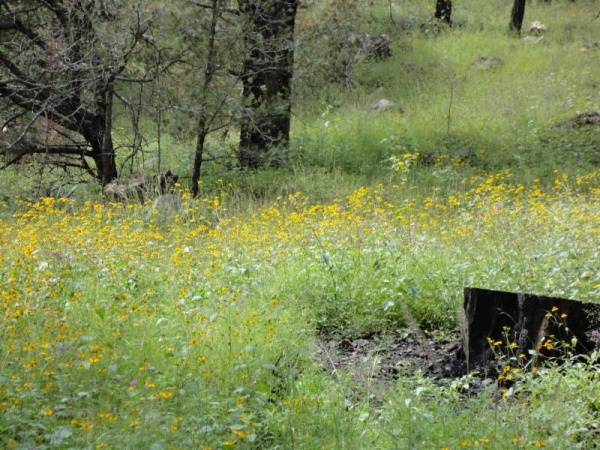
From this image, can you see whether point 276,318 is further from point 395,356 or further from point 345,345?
point 395,356

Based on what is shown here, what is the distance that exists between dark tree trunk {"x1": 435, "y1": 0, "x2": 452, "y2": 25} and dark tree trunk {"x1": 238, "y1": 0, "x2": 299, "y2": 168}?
420 inches

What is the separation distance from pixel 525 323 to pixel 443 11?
18.7 meters

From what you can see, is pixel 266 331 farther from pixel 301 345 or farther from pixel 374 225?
pixel 374 225

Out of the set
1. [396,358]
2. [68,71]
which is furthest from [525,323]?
[68,71]

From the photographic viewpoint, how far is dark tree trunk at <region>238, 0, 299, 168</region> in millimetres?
10828

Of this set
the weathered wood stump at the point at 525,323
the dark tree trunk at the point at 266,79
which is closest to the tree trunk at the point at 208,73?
the dark tree trunk at the point at 266,79

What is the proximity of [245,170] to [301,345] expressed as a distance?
7.18 meters

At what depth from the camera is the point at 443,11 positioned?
21781 mm

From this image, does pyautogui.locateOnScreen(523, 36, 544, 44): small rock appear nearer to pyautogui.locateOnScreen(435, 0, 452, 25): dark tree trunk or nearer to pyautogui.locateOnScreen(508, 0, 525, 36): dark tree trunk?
pyautogui.locateOnScreen(508, 0, 525, 36): dark tree trunk

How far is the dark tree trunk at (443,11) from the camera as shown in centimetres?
2145

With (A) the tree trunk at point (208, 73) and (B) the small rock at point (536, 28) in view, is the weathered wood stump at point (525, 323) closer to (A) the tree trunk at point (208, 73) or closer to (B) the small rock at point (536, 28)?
(A) the tree trunk at point (208, 73)

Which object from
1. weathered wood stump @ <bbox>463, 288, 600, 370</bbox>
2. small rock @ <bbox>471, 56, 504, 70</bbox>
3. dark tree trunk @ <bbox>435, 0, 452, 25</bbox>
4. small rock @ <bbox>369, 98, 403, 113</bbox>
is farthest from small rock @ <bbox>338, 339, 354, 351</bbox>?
dark tree trunk @ <bbox>435, 0, 452, 25</bbox>

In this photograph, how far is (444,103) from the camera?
1534 cm

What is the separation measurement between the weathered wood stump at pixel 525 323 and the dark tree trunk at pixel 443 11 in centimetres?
1797
